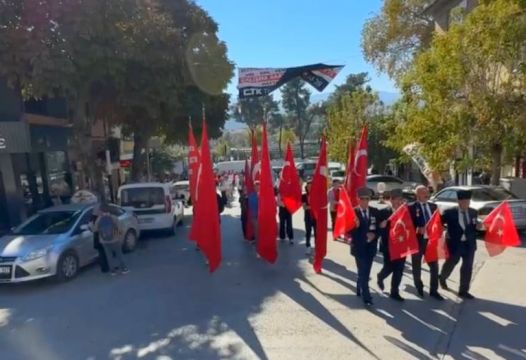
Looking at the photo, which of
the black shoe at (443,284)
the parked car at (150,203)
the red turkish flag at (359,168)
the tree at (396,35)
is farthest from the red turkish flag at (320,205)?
the tree at (396,35)

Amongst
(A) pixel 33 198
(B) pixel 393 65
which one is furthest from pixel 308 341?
(B) pixel 393 65

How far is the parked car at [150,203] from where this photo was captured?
14.5m

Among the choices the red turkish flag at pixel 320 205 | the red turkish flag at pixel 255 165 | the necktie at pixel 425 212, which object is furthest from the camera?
the red turkish flag at pixel 255 165

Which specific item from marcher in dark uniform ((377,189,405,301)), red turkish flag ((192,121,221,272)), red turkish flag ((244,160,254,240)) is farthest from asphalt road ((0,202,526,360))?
red turkish flag ((244,160,254,240))

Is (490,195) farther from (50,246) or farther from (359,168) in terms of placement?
(50,246)

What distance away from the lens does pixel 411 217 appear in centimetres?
729

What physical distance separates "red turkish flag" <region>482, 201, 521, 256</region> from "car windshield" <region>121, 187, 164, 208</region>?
9662mm

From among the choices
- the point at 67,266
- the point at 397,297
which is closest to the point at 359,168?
the point at 397,297

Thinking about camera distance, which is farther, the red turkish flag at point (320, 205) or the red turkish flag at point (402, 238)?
the red turkish flag at point (320, 205)

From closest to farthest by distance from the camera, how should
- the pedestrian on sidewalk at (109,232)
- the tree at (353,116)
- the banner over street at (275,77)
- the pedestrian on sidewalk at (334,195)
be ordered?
the pedestrian on sidewalk at (109,232) < the pedestrian on sidewalk at (334,195) < the banner over street at (275,77) < the tree at (353,116)

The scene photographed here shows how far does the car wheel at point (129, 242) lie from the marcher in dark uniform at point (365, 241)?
23.8 ft

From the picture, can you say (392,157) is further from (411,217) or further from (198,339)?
(198,339)

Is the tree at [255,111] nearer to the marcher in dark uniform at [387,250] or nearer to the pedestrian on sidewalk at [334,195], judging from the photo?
the pedestrian on sidewalk at [334,195]

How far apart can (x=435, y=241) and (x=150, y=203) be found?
9.52 m
